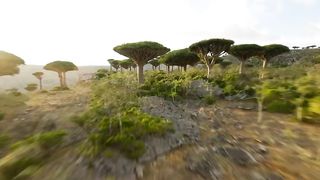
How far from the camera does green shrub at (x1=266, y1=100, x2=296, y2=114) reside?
1455 cm

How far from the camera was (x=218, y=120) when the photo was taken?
45.0ft

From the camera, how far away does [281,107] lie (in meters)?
14.6

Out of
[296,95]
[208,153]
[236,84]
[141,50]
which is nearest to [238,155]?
[208,153]

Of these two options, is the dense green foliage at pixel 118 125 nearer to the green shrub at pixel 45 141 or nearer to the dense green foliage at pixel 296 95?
the green shrub at pixel 45 141

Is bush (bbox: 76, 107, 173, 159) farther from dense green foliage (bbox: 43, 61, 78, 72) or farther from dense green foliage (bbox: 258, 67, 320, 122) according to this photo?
dense green foliage (bbox: 43, 61, 78, 72)

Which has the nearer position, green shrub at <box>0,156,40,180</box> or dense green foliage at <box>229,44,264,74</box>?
green shrub at <box>0,156,40,180</box>

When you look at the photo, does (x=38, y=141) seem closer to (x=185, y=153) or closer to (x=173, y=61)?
(x=185, y=153)

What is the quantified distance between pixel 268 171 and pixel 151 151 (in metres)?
3.30

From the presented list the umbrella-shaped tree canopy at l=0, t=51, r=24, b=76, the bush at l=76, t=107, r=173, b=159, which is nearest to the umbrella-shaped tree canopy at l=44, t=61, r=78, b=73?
the umbrella-shaped tree canopy at l=0, t=51, r=24, b=76

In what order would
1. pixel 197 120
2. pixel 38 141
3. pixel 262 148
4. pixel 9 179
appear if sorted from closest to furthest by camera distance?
pixel 9 179 → pixel 38 141 → pixel 262 148 → pixel 197 120

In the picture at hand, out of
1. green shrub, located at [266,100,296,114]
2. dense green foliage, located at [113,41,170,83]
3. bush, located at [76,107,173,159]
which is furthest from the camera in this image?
dense green foliage, located at [113,41,170,83]

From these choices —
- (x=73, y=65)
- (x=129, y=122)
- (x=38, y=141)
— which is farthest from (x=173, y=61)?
(x=38, y=141)

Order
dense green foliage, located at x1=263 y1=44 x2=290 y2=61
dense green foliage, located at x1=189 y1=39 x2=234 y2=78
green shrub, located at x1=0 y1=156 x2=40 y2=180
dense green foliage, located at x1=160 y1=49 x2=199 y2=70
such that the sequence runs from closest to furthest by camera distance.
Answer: green shrub, located at x1=0 y1=156 x2=40 y2=180, dense green foliage, located at x1=189 y1=39 x2=234 y2=78, dense green foliage, located at x1=263 y1=44 x2=290 y2=61, dense green foliage, located at x1=160 y1=49 x2=199 y2=70

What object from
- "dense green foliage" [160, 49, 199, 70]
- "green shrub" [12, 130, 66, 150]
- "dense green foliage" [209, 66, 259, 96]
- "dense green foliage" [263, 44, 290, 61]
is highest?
"dense green foliage" [263, 44, 290, 61]
